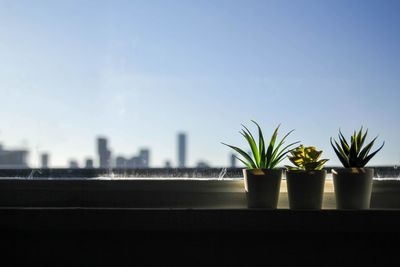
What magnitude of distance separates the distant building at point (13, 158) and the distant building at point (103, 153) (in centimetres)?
25

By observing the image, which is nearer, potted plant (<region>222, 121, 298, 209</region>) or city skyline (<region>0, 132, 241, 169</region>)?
potted plant (<region>222, 121, 298, 209</region>)

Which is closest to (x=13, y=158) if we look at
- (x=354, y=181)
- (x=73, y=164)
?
(x=73, y=164)

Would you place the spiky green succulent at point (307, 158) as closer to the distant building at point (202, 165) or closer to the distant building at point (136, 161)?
the distant building at point (202, 165)

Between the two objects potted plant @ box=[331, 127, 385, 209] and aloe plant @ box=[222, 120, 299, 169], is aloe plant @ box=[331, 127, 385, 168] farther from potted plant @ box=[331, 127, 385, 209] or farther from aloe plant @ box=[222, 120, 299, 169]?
aloe plant @ box=[222, 120, 299, 169]

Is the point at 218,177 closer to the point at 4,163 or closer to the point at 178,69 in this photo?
the point at 178,69

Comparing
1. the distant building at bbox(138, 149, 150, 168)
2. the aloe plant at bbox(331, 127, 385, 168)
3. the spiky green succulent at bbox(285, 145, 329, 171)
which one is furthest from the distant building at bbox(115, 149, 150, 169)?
the aloe plant at bbox(331, 127, 385, 168)

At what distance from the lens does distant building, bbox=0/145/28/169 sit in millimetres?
1591

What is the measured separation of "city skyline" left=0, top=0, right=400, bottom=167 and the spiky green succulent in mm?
156

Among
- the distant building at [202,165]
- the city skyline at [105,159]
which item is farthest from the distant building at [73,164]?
the distant building at [202,165]

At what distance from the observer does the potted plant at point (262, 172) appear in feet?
4.29

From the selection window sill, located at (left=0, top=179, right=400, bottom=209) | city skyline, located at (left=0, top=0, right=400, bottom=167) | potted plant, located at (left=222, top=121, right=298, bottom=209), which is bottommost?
window sill, located at (left=0, top=179, right=400, bottom=209)

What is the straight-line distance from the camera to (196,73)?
153 cm
